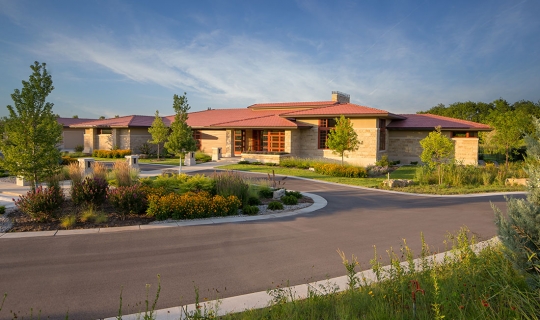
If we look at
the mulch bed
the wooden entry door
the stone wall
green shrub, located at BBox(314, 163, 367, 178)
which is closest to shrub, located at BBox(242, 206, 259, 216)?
the mulch bed

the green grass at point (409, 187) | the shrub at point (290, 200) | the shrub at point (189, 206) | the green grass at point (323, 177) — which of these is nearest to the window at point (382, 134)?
the green grass at point (409, 187)

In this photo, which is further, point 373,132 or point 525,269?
point 373,132

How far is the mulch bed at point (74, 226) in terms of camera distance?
9664 millimetres

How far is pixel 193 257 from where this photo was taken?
759 cm

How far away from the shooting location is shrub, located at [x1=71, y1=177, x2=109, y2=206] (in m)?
11.2

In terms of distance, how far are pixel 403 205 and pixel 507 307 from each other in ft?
30.6

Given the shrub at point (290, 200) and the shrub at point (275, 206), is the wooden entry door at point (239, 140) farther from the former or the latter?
the shrub at point (275, 206)

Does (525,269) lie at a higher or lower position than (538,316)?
higher

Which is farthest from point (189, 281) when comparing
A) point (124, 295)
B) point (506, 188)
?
point (506, 188)

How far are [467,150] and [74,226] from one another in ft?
96.3

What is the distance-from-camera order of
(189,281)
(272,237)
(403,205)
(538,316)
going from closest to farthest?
(538,316), (189,281), (272,237), (403,205)

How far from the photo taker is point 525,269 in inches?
192

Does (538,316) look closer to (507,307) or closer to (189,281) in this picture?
(507,307)

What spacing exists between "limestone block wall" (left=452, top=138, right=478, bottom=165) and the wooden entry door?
18.0 meters
